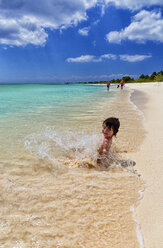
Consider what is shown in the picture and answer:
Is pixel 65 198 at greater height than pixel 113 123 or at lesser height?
lesser

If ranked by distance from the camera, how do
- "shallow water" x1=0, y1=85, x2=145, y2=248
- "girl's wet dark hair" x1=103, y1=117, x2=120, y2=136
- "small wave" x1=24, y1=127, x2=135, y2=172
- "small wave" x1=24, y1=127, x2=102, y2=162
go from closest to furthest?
1. "shallow water" x1=0, y1=85, x2=145, y2=248
2. "girl's wet dark hair" x1=103, y1=117, x2=120, y2=136
3. "small wave" x1=24, y1=127, x2=135, y2=172
4. "small wave" x1=24, y1=127, x2=102, y2=162

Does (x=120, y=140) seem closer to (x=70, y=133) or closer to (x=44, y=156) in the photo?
(x=70, y=133)

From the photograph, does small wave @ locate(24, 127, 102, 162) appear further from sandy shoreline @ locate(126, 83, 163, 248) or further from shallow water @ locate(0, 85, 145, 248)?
sandy shoreline @ locate(126, 83, 163, 248)

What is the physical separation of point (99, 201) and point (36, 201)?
93cm

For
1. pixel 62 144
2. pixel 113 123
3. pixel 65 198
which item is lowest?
pixel 65 198

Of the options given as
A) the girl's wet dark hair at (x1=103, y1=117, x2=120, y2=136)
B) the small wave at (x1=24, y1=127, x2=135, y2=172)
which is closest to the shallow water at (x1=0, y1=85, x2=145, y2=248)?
the small wave at (x1=24, y1=127, x2=135, y2=172)

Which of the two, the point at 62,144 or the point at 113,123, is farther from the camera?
the point at 62,144

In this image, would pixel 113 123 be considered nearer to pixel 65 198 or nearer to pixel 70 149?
pixel 70 149

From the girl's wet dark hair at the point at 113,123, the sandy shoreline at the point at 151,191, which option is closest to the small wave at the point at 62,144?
the girl's wet dark hair at the point at 113,123

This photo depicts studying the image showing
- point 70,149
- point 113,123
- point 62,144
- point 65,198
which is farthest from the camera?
point 62,144

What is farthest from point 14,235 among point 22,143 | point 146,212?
point 22,143

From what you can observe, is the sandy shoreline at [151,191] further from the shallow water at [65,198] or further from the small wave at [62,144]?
the small wave at [62,144]

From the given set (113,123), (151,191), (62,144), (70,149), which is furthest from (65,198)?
(62,144)

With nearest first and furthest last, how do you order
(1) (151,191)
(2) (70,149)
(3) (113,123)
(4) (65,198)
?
1. (4) (65,198)
2. (1) (151,191)
3. (3) (113,123)
4. (2) (70,149)
